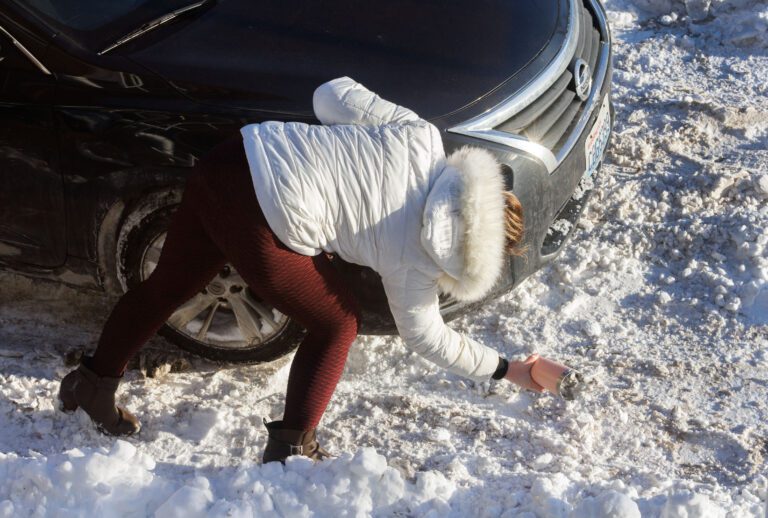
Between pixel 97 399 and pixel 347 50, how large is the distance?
5.13 feet

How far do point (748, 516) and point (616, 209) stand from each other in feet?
6.55

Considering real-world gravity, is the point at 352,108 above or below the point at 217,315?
above

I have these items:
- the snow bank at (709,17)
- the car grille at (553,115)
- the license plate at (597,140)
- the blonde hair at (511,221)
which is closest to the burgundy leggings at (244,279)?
the blonde hair at (511,221)

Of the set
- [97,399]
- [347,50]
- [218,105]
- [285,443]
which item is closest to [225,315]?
[97,399]

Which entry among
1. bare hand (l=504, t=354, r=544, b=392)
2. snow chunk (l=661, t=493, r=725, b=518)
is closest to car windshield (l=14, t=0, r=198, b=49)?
bare hand (l=504, t=354, r=544, b=392)

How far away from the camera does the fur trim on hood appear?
255 centimetres

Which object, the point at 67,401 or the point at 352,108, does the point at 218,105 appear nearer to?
the point at 352,108

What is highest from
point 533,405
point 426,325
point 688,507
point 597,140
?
point 597,140

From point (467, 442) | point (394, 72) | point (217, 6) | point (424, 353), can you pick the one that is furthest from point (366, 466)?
point (217, 6)

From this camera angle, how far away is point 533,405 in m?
3.66

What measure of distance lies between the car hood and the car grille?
0.46 feet

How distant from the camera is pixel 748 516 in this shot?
9.59 ft

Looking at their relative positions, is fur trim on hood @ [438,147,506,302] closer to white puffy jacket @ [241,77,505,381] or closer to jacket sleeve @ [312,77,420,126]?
white puffy jacket @ [241,77,505,381]

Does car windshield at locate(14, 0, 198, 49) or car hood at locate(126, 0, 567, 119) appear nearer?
car hood at locate(126, 0, 567, 119)
